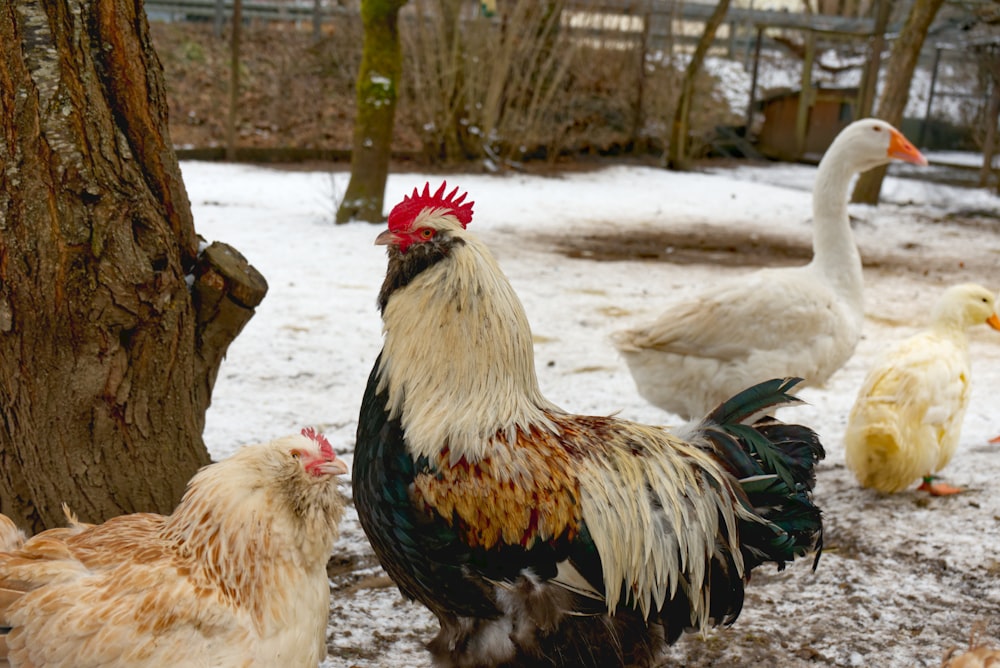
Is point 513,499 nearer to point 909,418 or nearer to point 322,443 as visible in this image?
point 322,443

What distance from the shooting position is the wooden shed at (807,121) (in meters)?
20.8

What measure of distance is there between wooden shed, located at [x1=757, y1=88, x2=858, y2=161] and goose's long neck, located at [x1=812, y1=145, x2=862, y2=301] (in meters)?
15.6

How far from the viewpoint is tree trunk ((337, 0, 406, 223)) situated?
36.0 ft

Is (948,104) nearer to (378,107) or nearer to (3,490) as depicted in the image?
(378,107)

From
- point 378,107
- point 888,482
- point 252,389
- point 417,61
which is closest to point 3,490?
point 252,389

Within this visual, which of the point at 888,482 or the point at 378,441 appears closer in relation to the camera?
the point at 378,441

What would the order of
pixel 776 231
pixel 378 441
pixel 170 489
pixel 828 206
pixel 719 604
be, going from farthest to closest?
pixel 776 231 → pixel 828 206 → pixel 170 489 → pixel 719 604 → pixel 378 441

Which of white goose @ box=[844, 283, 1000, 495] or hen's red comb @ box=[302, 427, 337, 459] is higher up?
hen's red comb @ box=[302, 427, 337, 459]

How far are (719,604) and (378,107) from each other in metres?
8.94

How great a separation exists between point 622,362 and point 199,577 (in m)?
4.85

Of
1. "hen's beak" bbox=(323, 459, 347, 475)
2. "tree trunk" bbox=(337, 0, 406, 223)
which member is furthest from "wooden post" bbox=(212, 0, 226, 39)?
"hen's beak" bbox=(323, 459, 347, 475)

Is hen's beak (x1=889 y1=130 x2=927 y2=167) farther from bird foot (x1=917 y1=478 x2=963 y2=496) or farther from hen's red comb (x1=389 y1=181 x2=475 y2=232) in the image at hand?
hen's red comb (x1=389 y1=181 x2=475 y2=232)

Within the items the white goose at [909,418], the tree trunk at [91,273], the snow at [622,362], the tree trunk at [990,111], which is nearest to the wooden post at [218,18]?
the snow at [622,362]

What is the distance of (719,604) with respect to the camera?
339 centimetres
